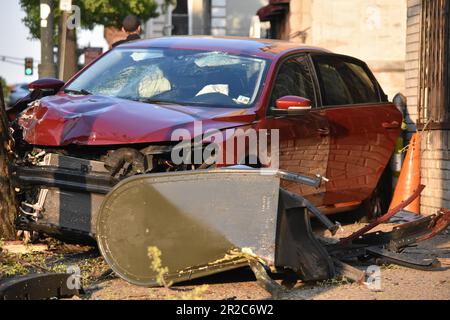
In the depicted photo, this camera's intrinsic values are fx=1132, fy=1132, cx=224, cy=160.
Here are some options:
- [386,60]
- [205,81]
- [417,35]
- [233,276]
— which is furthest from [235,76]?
[386,60]

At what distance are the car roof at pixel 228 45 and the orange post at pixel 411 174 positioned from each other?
8.03ft

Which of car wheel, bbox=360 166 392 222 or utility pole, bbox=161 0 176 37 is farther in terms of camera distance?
utility pole, bbox=161 0 176 37

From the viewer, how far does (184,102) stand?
8688 mm

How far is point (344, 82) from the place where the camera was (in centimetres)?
1055

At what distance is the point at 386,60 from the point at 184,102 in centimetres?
1560

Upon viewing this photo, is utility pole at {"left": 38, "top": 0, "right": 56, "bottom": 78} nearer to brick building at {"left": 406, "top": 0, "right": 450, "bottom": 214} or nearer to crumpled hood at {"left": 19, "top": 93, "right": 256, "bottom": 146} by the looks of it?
brick building at {"left": 406, "top": 0, "right": 450, "bottom": 214}

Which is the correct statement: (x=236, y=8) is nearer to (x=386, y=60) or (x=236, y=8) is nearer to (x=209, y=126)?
(x=386, y=60)

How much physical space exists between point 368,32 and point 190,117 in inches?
645

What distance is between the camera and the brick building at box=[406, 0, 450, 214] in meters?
12.1

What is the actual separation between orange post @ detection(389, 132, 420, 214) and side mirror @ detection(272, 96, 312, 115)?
340 centimetres

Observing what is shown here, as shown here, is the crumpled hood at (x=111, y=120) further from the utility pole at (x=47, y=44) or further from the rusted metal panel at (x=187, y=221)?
the utility pole at (x=47, y=44)

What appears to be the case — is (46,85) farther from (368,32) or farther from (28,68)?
(28,68)

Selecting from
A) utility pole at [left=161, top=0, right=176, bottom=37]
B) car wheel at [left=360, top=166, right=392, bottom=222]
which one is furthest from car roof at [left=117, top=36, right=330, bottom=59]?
utility pole at [left=161, top=0, right=176, bottom=37]

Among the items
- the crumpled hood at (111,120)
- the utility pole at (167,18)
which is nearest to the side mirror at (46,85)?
the crumpled hood at (111,120)
